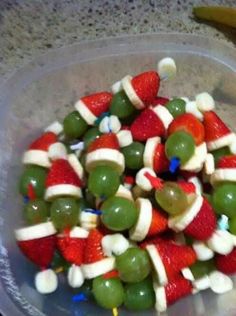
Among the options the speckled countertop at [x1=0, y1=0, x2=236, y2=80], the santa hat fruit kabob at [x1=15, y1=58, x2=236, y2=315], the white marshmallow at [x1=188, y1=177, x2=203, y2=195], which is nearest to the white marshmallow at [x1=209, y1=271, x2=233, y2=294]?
the santa hat fruit kabob at [x1=15, y1=58, x2=236, y2=315]

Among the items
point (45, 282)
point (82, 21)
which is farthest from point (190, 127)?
point (82, 21)

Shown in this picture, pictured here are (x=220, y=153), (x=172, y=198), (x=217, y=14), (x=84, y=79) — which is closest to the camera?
(x=172, y=198)

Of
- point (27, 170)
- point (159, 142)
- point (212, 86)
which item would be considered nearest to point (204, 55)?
point (212, 86)

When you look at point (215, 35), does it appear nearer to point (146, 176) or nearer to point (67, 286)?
point (146, 176)

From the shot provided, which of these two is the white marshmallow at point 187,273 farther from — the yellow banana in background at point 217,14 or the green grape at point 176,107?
the yellow banana in background at point 217,14

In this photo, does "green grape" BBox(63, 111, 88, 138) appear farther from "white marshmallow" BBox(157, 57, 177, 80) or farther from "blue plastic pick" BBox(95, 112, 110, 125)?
"white marshmallow" BBox(157, 57, 177, 80)

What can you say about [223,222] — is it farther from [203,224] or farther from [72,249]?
[72,249]
